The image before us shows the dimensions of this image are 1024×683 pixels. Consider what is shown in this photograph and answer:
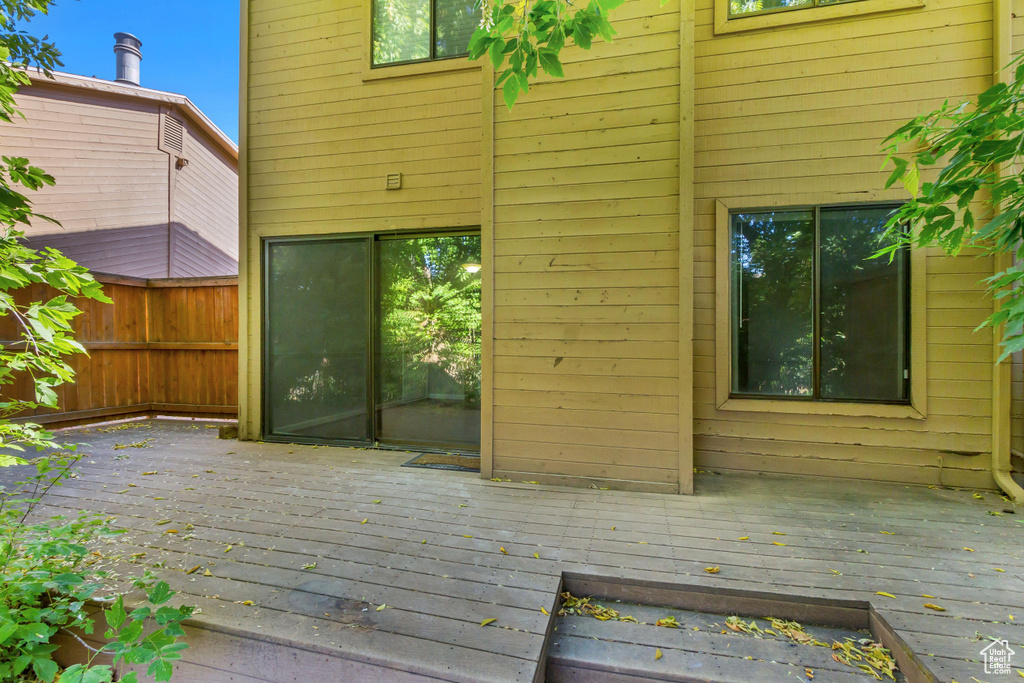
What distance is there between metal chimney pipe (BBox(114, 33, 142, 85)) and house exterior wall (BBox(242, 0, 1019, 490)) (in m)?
10.7

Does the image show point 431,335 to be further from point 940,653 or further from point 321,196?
point 940,653

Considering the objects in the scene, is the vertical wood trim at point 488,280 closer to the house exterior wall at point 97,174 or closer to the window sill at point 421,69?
the window sill at point 421,69

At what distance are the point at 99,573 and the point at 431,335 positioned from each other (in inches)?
106

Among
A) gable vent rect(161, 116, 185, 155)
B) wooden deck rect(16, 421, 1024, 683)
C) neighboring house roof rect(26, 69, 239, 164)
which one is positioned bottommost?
wooden deck rect(16, 421, 1024, 683)

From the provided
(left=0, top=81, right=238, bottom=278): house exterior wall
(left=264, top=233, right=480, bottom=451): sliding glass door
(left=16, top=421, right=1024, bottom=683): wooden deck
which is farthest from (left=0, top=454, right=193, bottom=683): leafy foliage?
(left=0, top=81, right=238, bottom=278): house exterior wall

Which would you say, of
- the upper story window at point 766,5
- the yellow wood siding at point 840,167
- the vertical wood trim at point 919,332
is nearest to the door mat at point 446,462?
the yellow wood siding at point 840,167

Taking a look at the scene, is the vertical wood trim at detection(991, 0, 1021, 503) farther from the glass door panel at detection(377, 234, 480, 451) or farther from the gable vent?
the gable vent

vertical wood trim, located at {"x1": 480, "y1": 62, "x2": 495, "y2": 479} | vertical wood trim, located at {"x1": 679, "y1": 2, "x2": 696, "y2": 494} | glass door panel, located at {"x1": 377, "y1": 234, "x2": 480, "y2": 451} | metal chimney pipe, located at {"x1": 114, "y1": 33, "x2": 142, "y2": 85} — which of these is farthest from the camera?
metal chimney pipe, located at {"x1": 114, "y1": 33, "x2": 142, "y2": 85}

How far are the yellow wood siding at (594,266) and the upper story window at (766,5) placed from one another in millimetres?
912

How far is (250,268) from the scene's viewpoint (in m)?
4.63

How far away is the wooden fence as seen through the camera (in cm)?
545

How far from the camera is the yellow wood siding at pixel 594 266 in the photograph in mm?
3152

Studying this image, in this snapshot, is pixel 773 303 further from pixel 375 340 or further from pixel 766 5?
pixel 375 340

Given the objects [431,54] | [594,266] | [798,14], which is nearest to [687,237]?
Result: [594,266]
